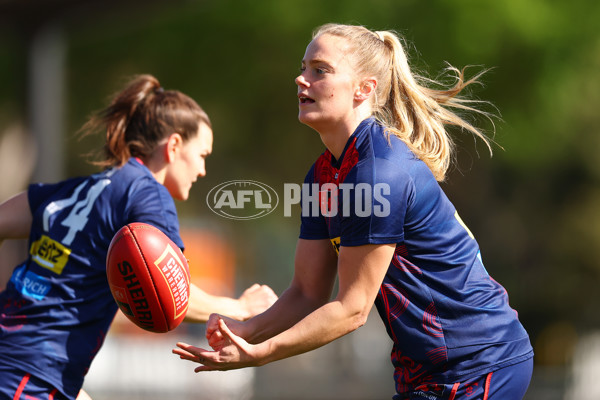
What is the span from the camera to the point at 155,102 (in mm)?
4719

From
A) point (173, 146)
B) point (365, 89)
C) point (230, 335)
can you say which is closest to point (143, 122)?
point (173, 146)

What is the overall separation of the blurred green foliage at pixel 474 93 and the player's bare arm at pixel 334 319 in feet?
24.2

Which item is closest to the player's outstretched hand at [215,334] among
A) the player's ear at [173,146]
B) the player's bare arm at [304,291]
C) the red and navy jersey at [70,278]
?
the player's bare arm at [304,291]

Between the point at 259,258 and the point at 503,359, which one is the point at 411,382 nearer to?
the point at 503,359

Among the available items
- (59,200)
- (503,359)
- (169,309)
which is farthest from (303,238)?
(59,200)

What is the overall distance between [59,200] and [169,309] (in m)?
0.91

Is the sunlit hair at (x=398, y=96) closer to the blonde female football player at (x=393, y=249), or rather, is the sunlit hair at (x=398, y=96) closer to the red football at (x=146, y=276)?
the blonde female football player at (x=393, y=249)

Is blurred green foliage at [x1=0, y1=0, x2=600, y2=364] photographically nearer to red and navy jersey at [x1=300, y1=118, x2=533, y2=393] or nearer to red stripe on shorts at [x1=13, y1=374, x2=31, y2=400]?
red stripe on shorts at [x1=13, y1=374, x2=31, y2=400]

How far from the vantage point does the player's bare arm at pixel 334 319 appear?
329 centimetres

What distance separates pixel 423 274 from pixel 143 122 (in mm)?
2019

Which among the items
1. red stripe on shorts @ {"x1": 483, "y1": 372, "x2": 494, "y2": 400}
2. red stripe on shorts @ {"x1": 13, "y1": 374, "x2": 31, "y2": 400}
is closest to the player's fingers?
red stripe on shorts @ {"x1": 483, "y1": 372, "x2": 494, "y2": 400}

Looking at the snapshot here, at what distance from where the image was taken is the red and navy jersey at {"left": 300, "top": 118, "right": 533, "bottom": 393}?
3.30 m

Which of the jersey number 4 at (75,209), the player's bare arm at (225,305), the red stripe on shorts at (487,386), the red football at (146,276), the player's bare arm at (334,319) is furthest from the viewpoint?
the player's bare arm at (225,305)

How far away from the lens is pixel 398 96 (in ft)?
12.3
